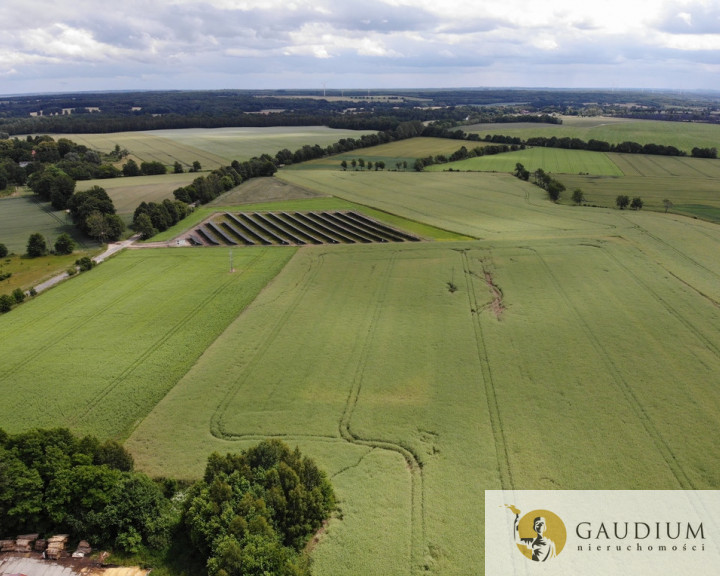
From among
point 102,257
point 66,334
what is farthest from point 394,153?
point 66,334

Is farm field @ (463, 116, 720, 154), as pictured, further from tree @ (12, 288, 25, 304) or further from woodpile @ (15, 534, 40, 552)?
woodpile @ (15, 534, 40, 552)

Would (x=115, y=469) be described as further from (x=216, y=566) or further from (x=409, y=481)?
(x=409, y=481)

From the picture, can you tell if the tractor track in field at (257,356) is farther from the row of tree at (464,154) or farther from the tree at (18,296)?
the row of tree at (464,154)

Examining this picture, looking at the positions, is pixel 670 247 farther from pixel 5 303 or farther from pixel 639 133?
pixel 639 133

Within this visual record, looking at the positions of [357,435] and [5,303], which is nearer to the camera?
[357,435]

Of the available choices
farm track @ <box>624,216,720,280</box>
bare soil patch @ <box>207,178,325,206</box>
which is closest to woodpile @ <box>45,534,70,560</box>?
farm track @ <box>624,216,720,280</box>

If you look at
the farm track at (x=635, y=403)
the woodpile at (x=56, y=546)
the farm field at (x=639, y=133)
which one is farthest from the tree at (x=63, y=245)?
the farm field at (x=639, y=133)
